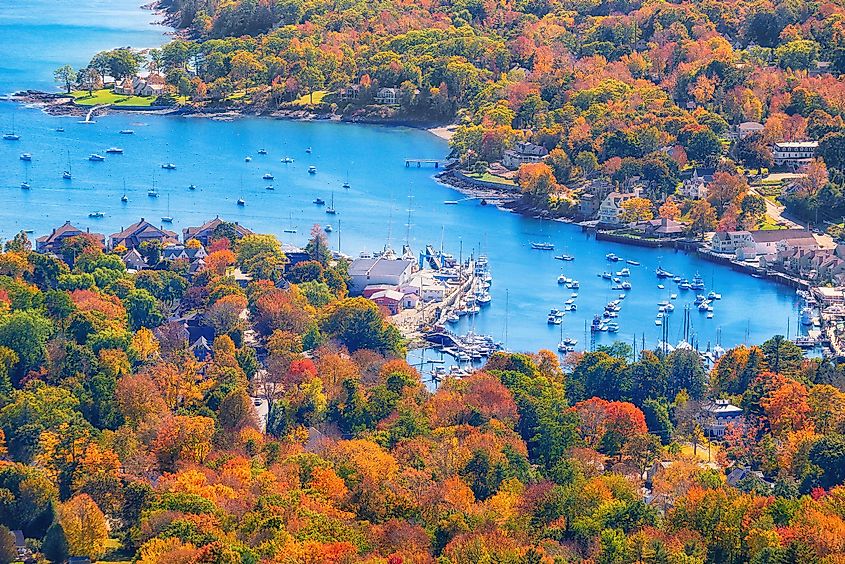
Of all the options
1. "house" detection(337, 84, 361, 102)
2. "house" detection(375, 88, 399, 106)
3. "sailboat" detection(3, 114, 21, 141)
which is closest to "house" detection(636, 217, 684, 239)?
"house" detection(375, 88, 399, 106)

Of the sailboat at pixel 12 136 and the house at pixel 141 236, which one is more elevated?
the house at pixel 141 236

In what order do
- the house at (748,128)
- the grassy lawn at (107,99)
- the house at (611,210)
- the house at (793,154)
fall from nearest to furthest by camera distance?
the house at (611,210), the house at (793,154), the house at (748,128), the grassy lawn at (107,99)

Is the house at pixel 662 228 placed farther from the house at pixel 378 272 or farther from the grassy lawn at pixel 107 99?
the grassy lawn at pixel 107 99

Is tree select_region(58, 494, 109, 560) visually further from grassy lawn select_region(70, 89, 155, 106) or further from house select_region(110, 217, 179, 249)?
grassy lawn select_region(70, 89, 155, 106)

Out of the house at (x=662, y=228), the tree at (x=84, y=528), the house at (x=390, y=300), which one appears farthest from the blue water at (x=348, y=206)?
the tree at (x=84, y=528)

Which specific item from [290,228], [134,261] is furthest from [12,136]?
[134,261]

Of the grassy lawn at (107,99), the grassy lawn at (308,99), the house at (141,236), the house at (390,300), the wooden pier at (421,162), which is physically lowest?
the grassy lawn at (107,99)
